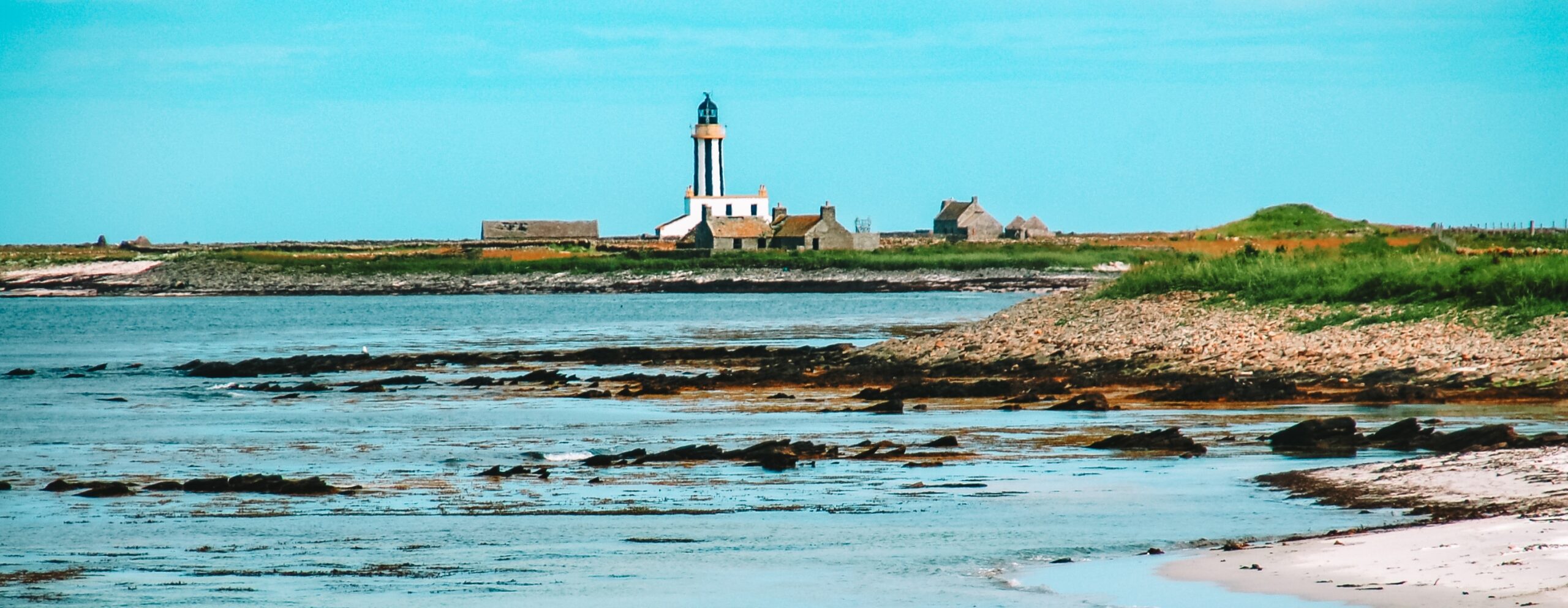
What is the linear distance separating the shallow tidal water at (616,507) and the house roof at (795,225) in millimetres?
75243

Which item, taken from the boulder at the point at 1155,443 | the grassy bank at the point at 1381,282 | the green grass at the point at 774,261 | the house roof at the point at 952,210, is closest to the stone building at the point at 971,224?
the house roof at the point at 952,210

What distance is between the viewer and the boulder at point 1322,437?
60.5 feet

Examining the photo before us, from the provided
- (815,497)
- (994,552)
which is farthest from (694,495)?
(994,552)

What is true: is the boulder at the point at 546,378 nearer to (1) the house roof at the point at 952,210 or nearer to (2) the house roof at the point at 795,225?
(2) the house roof at the point at 795,225

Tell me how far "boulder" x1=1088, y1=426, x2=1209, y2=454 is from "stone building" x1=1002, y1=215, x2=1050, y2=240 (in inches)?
4318

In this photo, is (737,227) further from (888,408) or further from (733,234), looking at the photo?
(888,408)

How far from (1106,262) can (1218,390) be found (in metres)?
72.2

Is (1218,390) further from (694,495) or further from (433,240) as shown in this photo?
(433,240)

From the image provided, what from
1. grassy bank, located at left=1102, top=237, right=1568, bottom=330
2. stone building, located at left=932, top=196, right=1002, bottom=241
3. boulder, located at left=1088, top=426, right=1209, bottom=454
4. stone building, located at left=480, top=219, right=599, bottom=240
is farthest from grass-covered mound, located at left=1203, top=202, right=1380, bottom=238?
stone building, located at left=480, top=219, right=599, bottom=240

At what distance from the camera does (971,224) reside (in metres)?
129

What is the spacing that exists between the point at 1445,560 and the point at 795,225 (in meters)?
98.0

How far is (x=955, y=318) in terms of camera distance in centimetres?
5409

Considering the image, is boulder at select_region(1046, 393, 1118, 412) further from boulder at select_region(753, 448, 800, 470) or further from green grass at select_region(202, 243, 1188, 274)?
green grass at select_region(202, 243, 1188, 274)

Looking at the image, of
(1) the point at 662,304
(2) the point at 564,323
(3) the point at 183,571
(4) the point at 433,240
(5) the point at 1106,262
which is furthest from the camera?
(4) the point at 433,240
